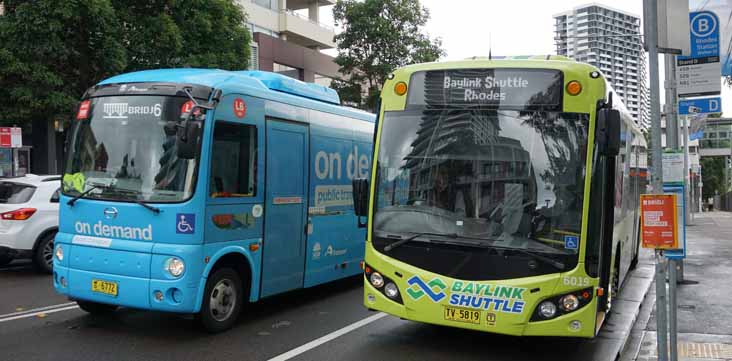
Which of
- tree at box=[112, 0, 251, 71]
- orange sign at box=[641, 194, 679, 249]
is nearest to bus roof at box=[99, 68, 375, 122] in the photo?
orange sign at box=[641, 194, 679, 249]

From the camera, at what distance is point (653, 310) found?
30.1 ft

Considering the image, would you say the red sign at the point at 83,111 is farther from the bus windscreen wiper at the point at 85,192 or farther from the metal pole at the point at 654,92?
the metal pole at the point at 654,92

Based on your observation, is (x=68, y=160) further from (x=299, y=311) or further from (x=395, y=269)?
(x=395, y=269)

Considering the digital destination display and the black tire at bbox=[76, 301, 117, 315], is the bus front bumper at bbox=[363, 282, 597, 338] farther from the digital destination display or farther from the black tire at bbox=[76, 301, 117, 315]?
the black tire at bbox=[76, 301, 117, 315]

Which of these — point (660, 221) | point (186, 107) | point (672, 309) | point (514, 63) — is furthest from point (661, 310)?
point (186, 107)

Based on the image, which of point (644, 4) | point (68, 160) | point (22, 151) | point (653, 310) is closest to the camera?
point (644, 4)

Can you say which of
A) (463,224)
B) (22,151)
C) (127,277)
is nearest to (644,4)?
(463,224)

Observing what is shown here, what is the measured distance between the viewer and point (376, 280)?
21.7 ft

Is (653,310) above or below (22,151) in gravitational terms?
below

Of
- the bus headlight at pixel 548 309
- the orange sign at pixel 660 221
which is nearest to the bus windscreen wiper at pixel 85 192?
the bus headlight at pixel 548 309

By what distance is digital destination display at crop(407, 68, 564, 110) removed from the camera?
6.20 meters

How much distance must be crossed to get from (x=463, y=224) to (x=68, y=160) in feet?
14.7

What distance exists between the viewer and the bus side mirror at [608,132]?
19.0 ft

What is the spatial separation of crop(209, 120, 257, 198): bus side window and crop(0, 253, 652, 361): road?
1609mm
